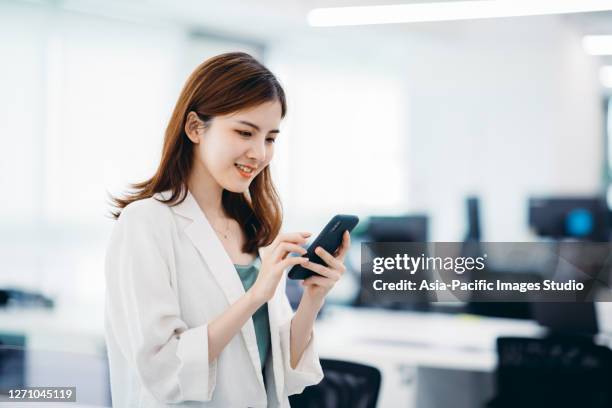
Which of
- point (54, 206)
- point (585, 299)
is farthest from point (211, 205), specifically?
point (54, 206)

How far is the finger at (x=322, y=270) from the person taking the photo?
1.37 meters

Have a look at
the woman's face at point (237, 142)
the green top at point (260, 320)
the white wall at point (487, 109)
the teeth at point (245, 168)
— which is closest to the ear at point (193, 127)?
the woman's face at point (237, 142)

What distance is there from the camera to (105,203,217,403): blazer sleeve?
1.30 metres

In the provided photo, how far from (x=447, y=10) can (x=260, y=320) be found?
1.72 metres

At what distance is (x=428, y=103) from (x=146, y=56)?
2.63 m

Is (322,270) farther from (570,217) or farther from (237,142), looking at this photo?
(570,217)

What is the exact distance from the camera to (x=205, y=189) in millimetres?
1508

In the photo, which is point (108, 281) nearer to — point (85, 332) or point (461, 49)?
point (85, 332)

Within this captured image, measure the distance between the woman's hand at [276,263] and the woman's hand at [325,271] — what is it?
55 mm

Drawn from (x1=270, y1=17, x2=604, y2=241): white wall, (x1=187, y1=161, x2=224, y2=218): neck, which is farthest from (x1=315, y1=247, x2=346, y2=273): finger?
(x1=270, y1=17, x2=604, y2=241): white wall

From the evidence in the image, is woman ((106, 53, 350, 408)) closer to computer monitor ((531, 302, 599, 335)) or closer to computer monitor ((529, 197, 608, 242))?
computer monitor ((531, 302, 599, 335))

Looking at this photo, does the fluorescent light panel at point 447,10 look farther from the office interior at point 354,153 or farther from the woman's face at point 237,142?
the woman's face at point 237,142

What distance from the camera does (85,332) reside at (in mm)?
3039

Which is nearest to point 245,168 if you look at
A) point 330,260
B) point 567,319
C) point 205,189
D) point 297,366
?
point 205,189
